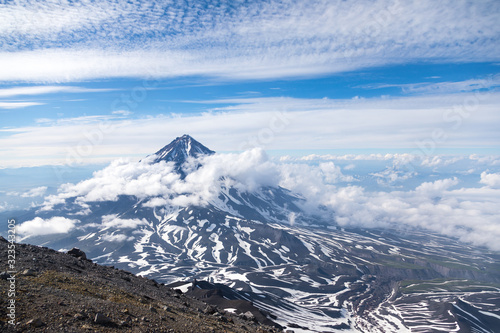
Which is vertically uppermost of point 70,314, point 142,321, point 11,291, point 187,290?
point 11,291

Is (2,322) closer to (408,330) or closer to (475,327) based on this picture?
(408,330)

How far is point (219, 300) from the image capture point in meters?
108

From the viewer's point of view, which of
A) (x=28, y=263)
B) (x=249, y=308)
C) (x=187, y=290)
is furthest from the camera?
(x=187, y=290)

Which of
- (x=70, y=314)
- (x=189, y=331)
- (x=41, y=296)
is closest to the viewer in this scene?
(x=70, y=314)

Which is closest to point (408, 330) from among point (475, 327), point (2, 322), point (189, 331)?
point (475, 327)

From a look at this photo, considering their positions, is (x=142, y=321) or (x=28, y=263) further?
(x=28, y=263)

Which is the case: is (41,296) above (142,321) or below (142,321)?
above

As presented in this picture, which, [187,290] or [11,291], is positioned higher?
[11,291]

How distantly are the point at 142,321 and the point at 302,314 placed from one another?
623 ft

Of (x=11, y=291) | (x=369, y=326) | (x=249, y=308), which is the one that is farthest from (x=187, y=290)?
(x=369, y=326)

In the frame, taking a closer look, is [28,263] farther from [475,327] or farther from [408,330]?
[475,327]

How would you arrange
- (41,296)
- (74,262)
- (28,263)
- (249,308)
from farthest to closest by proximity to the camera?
(249,308), (74,262), (28,263), (41,296)

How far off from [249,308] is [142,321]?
8761cm

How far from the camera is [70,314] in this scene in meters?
19.7
